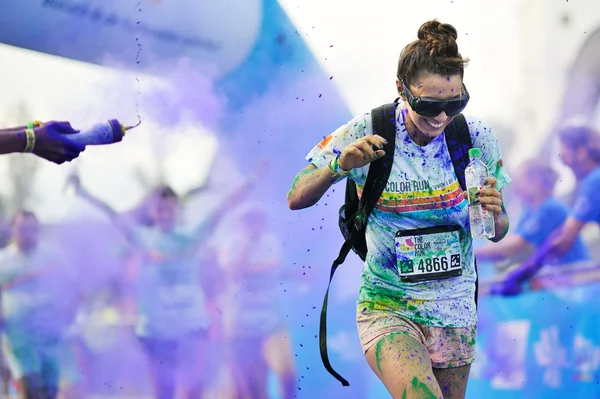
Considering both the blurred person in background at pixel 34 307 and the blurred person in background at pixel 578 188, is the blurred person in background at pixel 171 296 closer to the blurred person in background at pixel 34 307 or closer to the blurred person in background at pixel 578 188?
the blurred person in background at pixel 34 307

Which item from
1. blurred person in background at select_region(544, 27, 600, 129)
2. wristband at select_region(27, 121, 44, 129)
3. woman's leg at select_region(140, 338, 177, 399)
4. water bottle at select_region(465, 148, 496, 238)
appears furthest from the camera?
wristband at select_region(27, 121, 44, 129)

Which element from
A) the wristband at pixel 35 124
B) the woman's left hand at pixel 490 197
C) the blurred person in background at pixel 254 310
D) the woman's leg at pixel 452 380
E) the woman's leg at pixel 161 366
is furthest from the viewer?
the wristband at pixel 35 124

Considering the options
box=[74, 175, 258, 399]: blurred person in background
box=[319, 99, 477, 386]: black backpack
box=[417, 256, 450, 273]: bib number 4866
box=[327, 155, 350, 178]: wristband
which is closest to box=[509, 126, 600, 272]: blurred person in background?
box=[74, 175, 258, 399]: blurred person in background

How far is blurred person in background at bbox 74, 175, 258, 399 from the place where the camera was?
17.3 ft

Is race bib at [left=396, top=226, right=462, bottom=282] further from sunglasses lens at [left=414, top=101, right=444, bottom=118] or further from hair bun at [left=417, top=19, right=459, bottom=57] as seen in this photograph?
hair bun at [left=417, top=19, right=459, bottom=57]

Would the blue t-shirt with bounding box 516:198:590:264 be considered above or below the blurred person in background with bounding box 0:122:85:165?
below

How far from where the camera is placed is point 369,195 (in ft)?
9.55

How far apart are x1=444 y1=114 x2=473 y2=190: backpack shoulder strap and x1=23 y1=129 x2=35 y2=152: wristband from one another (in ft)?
10.8

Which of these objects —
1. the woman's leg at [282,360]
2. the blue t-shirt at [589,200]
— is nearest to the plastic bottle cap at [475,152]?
the blue t-shirt at [589,200]

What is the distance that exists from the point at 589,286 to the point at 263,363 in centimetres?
198

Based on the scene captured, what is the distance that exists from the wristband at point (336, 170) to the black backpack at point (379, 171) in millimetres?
122

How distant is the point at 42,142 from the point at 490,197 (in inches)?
141

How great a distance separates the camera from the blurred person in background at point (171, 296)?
17.3 ft

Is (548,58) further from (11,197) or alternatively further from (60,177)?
(11,197)
